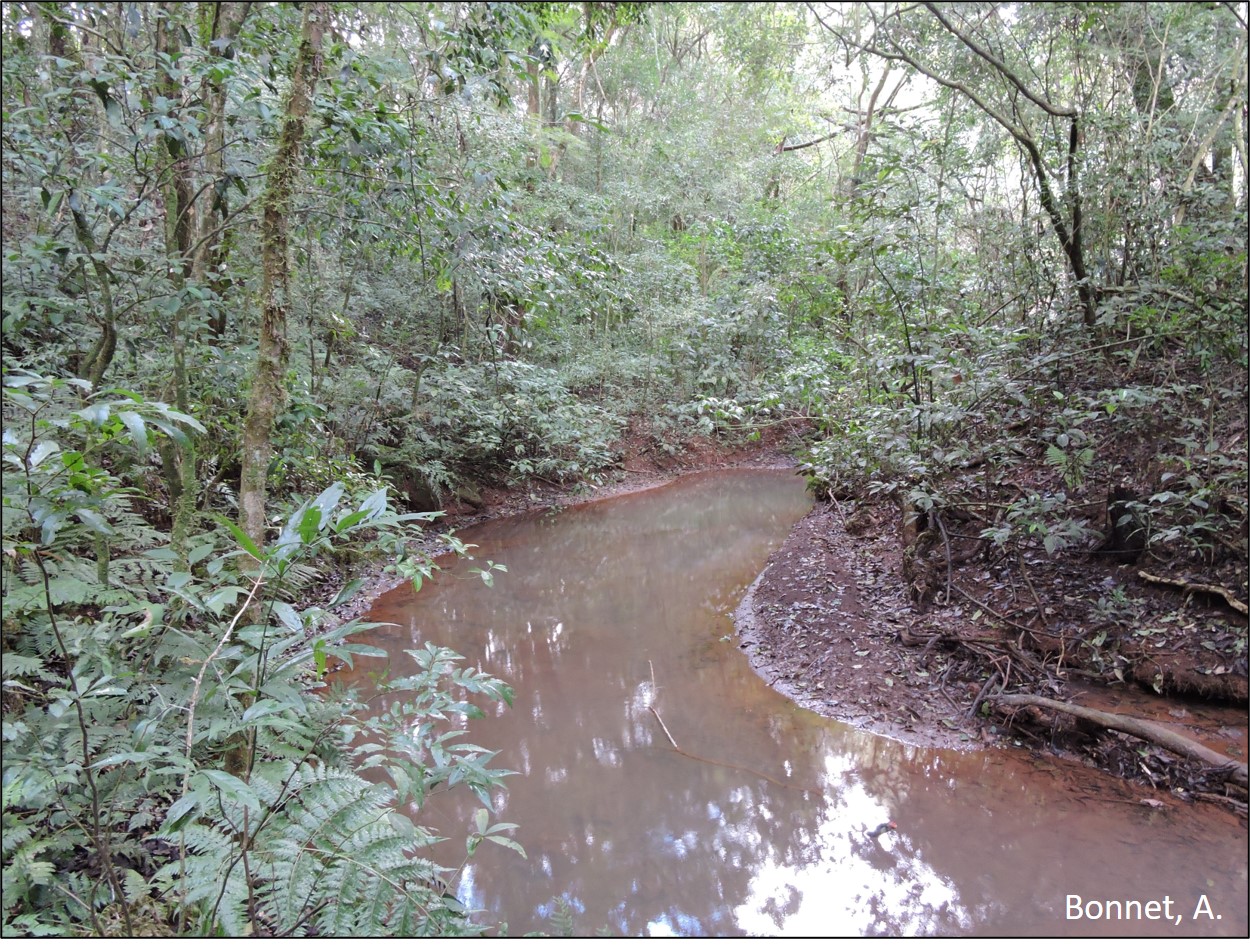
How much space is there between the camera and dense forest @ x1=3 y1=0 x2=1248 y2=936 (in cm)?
165

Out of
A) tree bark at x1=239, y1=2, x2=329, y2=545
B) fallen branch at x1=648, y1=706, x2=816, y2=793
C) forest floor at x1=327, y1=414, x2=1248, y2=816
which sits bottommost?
fallen branch at x1=648, y1=706, x2=816, y2=793

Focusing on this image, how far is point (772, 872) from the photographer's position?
2.85m

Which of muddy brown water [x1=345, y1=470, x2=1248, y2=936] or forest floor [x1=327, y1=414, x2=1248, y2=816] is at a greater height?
forest floor [x1=327, y1=414, x2=1248, y2=816]

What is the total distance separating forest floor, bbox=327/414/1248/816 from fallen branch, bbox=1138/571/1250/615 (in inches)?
1.2

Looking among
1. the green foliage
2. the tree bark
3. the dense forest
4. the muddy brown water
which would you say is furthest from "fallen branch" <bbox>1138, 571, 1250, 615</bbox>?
the tree bark

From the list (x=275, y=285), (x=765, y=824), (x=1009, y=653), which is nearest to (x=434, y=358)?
(x=275, y=285)

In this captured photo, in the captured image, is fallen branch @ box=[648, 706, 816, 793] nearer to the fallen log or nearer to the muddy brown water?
the muddy brown water

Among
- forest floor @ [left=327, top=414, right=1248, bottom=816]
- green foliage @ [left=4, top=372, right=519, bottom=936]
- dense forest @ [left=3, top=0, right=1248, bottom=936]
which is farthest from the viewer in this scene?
forest floor @ [left=327, top=414, right=1248, bottom=816]

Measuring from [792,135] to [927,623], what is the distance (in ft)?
30.3

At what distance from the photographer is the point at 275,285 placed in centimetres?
242

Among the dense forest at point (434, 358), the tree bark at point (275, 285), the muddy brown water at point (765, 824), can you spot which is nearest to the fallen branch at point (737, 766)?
the muddy brown water at point (765, 824)
